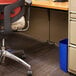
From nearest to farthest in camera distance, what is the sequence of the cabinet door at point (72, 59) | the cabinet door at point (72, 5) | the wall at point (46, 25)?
the cabinet door at point (72, 5), the cabinet door at point (72, 59), the wall at point (46, 25)

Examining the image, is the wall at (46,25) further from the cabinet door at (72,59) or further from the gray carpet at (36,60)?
the cabinet door at (72,59)

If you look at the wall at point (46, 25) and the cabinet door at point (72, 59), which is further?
the wall at point (46, 25)

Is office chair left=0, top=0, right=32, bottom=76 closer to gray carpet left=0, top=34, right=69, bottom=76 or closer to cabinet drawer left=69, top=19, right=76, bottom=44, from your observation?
gray carpet left=0, top=34, right=69, bottom=76

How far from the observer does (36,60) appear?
212 centimetres

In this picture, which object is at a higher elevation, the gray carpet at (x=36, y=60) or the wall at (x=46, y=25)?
the wall at (x=46, y=25)

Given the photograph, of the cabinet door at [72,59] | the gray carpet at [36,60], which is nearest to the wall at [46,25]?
the gray carpet at [36,60]

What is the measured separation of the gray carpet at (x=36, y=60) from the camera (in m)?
1.82

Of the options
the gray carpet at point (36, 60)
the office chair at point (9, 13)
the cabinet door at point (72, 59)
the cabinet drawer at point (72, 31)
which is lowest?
the gray carpet at point (36, 60)

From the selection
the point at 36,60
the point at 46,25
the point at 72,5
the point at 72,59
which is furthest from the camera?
the point at 46,25

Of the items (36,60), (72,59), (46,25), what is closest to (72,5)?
(72,59)

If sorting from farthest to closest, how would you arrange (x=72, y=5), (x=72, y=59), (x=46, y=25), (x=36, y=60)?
(x=46, y=25) → (x=36, y=60) → (x=72, y=59) → (x=72, y=5)

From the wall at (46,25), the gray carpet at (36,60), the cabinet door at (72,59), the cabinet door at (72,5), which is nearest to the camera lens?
the cabinet door at (72,5)

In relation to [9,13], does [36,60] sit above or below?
below

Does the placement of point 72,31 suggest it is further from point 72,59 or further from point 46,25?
point 46,25
